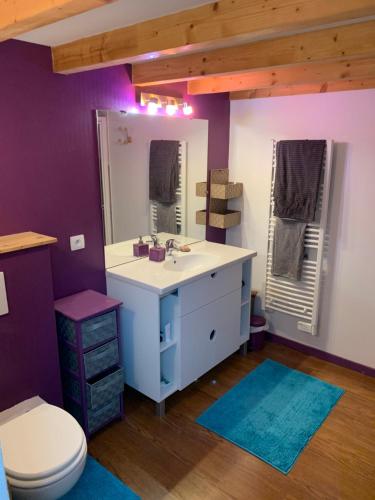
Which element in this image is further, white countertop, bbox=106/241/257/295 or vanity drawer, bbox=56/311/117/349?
white countertop, bbox=106/241/257/295

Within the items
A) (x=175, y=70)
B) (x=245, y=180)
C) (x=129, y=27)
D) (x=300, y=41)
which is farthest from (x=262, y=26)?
(x=245, y=180)

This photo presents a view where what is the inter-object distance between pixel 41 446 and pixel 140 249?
151 cm

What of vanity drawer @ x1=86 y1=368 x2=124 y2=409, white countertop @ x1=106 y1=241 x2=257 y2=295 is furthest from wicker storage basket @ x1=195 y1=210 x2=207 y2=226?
vanity drawer @ x1=86 y1=368 x2=124 y2=409

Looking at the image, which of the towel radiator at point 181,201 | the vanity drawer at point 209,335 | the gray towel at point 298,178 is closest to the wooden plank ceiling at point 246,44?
the gray towel at point 298,178

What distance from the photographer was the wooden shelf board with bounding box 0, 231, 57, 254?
191 cm

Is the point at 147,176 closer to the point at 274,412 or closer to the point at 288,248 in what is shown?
the point at 288,248

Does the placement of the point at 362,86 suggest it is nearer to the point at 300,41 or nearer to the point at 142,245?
the point at 300,41

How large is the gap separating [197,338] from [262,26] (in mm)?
1963

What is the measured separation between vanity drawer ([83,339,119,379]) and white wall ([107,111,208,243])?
772 mm

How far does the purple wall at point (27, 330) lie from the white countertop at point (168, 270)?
571 mm

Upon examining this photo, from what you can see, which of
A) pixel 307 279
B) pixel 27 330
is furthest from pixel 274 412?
pixel 27 330

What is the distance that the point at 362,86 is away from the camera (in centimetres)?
276

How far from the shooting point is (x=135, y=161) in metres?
2.77

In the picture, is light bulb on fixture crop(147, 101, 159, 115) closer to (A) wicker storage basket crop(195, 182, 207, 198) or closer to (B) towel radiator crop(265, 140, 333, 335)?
(A) wicker storage basket crop(195, 182, 207, 198)
